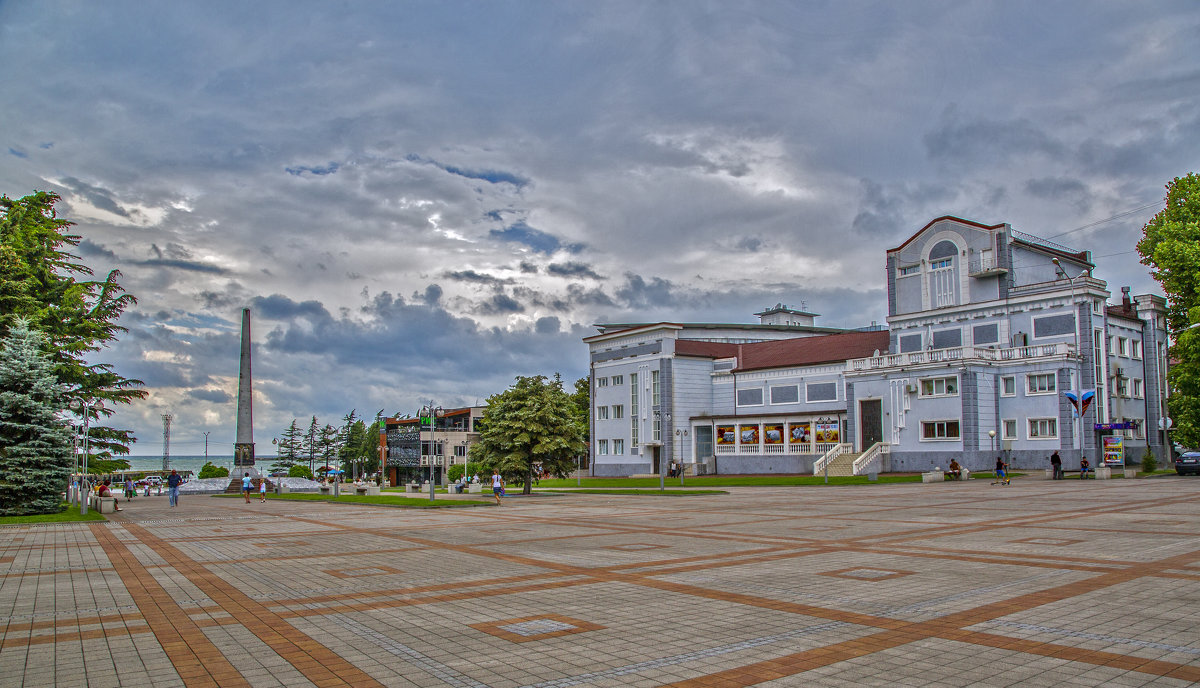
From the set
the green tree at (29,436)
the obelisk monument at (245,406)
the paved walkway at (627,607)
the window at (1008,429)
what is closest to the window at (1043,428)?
the window at (1008,429)

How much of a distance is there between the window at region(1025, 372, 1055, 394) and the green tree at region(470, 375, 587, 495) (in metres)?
29.5

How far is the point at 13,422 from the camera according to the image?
Result: 95.7 feet

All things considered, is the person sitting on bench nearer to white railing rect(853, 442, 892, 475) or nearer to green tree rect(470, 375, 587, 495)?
white railing rect(853, 442, 892, 475)

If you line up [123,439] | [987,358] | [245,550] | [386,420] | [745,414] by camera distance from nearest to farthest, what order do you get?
[245,550]
[123,439]
[987,358]
[745,414]
[386,420]

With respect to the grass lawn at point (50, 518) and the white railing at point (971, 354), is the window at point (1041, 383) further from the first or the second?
the grass lawn at point (50, 518)

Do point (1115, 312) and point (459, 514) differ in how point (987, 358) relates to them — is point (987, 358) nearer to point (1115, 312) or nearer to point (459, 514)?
point (1115, 312)

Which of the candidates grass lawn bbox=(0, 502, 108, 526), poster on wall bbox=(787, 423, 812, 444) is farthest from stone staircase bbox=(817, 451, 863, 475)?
grass lawn bbox=(0, 502, 108, 526)

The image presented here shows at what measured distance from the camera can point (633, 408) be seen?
251 feet

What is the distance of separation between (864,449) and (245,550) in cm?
4930

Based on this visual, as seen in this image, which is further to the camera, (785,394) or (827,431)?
(785,394)

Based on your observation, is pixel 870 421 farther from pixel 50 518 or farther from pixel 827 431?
pixel 50 518

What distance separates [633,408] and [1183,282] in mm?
43274

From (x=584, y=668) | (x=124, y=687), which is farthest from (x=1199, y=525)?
(x=124, y=687)

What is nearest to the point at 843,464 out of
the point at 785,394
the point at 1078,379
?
the point at 785,394
